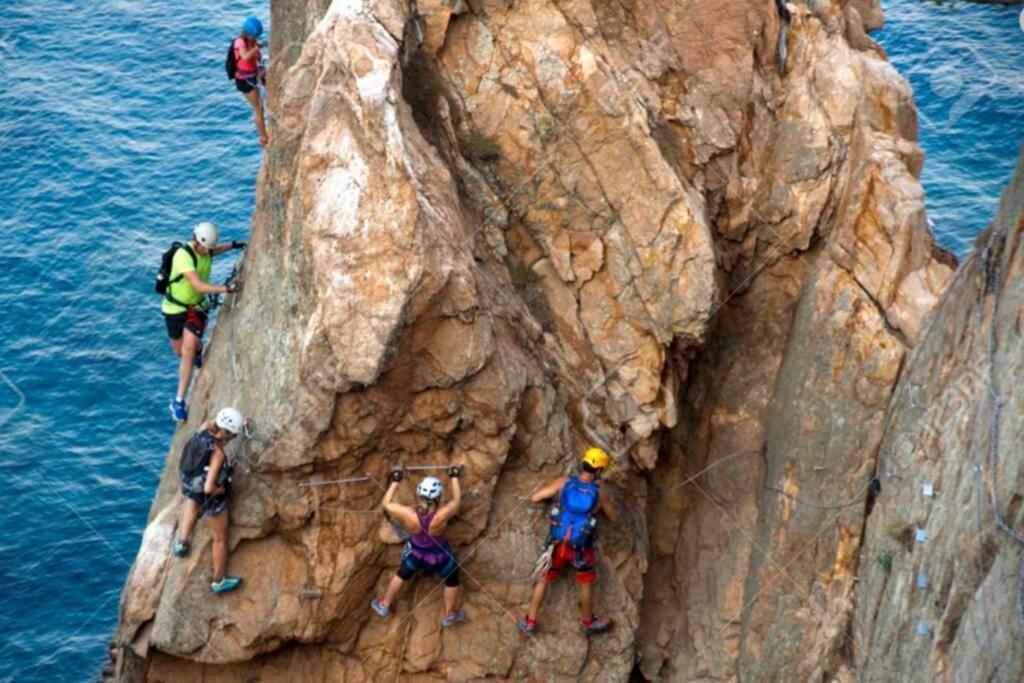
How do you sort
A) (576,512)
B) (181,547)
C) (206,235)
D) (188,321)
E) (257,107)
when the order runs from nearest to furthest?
(576,512) < (181,547) < (206,235) < (188,321) < (257,107)

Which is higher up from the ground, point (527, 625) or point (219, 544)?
point (219, 544)

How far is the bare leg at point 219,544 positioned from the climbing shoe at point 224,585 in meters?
0.07

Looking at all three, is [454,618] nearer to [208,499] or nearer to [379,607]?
[379,607]

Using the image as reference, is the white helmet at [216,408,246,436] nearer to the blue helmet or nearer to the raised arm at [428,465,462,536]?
the raised arm at [428,465,462,536]

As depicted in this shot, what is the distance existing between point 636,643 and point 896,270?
709 cm

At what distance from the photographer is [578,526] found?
19078 millimetres

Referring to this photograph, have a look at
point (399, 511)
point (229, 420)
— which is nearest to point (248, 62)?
point (229, 420)

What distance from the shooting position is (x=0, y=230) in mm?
33656

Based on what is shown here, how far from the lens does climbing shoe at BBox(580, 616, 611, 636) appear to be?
793 inches

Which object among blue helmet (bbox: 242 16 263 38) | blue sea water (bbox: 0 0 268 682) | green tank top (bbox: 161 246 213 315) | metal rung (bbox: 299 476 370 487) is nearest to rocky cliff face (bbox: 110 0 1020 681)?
metal rung (bbox: 299 476 370 487)

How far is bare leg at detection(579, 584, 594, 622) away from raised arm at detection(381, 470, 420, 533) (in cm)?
274

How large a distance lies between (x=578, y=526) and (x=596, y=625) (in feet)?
6.54

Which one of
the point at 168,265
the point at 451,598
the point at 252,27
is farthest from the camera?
the point at 252,27

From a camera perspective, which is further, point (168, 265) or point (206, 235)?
point (168, 265)
